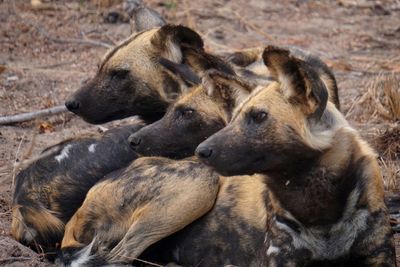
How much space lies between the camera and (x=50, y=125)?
603 centimetres

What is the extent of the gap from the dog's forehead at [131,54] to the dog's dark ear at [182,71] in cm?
20

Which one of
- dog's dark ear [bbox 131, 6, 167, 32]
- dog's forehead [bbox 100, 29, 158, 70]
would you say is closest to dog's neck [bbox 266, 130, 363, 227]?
dog's forehead [bbox 100, 29, 158, 70]

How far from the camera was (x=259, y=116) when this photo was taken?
3535 millimetres

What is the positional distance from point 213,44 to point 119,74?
289 centimetres

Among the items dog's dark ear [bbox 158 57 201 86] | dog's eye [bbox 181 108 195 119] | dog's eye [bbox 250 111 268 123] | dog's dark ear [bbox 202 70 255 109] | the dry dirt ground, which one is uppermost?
dog's eye [bbox 250 111 268 123]

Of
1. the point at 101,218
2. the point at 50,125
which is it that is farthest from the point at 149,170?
the point at 50,125

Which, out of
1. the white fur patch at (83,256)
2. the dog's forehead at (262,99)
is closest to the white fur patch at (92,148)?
the white fur patch at (83,256)

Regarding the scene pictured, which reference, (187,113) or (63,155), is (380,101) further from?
(63,155)

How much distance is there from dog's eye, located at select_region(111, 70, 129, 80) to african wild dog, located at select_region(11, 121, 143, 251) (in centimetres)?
49

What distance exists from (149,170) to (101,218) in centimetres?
28

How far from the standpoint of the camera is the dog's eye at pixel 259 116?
3.53 meters

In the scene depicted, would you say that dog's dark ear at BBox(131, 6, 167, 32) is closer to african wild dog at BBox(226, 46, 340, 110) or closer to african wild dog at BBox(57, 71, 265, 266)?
african wild dog at BBox(226, 46, 340, 110)

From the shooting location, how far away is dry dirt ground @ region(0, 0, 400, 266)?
5.82m

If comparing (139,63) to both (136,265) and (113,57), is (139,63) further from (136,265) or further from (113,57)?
(136,265)
